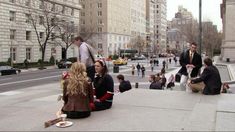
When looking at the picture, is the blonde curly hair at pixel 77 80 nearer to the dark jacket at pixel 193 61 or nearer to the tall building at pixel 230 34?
the dark jacket at pixel 193 61

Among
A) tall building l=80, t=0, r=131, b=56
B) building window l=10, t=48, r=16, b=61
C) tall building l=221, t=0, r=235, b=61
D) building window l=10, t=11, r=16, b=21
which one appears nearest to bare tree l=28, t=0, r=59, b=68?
building window l=10, t=11, r=16, b=21

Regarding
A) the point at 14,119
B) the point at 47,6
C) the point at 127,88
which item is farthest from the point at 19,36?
the point at 14,119

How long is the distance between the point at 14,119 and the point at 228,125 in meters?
4.47

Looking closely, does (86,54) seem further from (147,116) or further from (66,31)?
(66,31)

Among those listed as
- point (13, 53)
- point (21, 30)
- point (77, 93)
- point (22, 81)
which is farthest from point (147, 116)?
point (21, 30)

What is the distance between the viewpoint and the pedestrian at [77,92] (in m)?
7.25

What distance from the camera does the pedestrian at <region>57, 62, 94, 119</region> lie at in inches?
285

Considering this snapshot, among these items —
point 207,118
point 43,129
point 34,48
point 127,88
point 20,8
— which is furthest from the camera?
point 34,48

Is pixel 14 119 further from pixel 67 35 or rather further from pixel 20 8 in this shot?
pixel 67 35

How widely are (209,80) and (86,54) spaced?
393 centimetres

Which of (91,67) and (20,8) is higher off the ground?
(20,8)

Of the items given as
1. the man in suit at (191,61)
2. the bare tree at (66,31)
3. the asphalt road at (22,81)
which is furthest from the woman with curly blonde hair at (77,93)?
the bare tree at (66,31)

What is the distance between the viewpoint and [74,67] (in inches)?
283

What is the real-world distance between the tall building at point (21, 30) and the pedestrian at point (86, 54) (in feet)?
169
